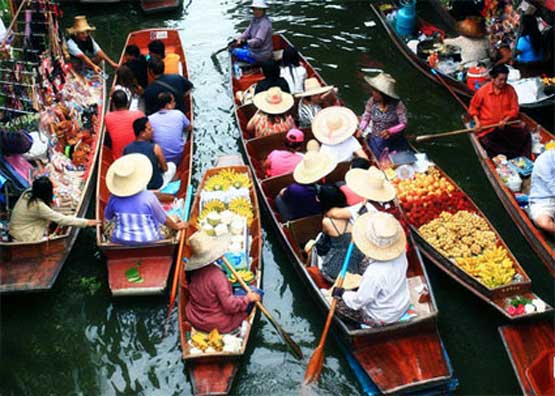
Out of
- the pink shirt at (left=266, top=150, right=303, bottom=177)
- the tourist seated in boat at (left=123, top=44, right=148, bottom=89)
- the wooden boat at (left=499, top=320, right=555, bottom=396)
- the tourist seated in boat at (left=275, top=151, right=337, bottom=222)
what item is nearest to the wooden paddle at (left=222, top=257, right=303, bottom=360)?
the tourist seated in boat at (left=275, top=151, right=337, bottom=222)

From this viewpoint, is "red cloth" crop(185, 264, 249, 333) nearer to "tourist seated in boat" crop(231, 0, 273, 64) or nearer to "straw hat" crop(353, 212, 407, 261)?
"straw hat" crop(353, 212, 407, 261)

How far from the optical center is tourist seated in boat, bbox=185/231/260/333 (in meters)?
5.19

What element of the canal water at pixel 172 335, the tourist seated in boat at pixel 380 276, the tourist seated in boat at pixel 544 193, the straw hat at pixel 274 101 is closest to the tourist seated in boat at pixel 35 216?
the canal water at pixel 172 335

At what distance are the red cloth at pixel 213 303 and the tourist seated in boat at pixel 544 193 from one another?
3351mm

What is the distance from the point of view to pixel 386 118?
7504mm

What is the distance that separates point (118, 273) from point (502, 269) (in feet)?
13.1

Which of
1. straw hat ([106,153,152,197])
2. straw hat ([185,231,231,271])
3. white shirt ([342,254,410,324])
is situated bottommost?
white shirt ([342,254,410,324])

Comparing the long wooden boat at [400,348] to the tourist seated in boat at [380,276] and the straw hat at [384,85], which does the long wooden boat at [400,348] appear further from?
the straw hat at [384,85]

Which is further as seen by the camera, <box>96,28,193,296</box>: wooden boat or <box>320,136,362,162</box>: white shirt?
<box>320,136,362,162</box>: white shirt

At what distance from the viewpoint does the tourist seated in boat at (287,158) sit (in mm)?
7000

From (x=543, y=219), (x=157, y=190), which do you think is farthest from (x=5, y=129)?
(x=543, y=219)

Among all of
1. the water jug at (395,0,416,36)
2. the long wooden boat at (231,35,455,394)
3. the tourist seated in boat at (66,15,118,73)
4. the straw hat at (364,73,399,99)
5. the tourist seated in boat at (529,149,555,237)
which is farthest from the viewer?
the water jug at (395,0,416,36)

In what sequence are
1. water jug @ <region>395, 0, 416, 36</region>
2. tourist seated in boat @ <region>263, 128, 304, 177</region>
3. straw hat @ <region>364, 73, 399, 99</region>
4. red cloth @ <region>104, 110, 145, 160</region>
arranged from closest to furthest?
tourist seated in boat @ <region>263, 128, 304, 177</region> → straw hat @ <region>364, 73, 399, 99</region> → red cloth @ <region>104, 110, 145, 160</region> → water jug @ <region>395, 0, 416, 36</region>

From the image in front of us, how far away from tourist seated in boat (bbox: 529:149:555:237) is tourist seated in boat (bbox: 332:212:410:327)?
2.10 meters
